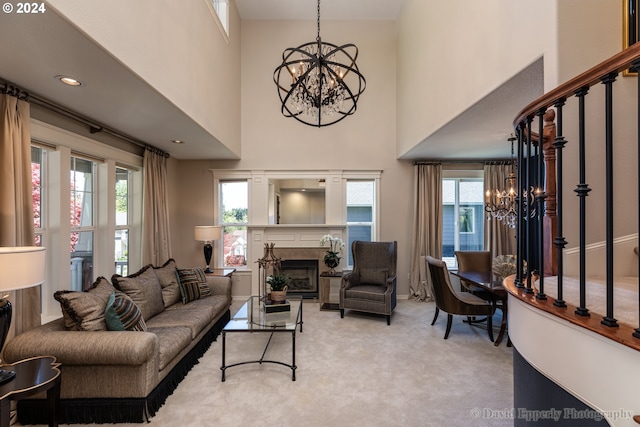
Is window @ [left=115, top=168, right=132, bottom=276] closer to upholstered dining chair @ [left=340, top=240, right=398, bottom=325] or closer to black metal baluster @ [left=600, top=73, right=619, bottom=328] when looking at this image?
upholstered dining chair @ [left=340, top=240, right=398, bottom=325]

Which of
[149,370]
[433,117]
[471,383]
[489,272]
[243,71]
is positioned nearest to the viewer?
[149,370]

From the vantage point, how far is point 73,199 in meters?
3.27

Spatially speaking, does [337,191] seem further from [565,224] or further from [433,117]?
[565,224]

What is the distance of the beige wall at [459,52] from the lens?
82.1 inches

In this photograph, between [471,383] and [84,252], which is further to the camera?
[84,252]

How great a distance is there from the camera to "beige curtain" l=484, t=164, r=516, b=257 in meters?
5.44

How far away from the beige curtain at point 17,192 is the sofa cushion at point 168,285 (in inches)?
51.4

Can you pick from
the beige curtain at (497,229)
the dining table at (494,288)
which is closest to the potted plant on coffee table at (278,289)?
the dining table at (494,288)

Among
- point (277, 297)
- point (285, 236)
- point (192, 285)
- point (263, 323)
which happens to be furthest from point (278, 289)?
point (285, 236)

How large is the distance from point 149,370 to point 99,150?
251cm

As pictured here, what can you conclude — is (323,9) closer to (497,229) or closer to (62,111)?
(62,111)

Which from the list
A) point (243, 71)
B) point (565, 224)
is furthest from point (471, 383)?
point (243, 71)

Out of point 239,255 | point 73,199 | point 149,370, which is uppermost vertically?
point 73,199

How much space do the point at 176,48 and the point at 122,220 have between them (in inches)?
96.2
